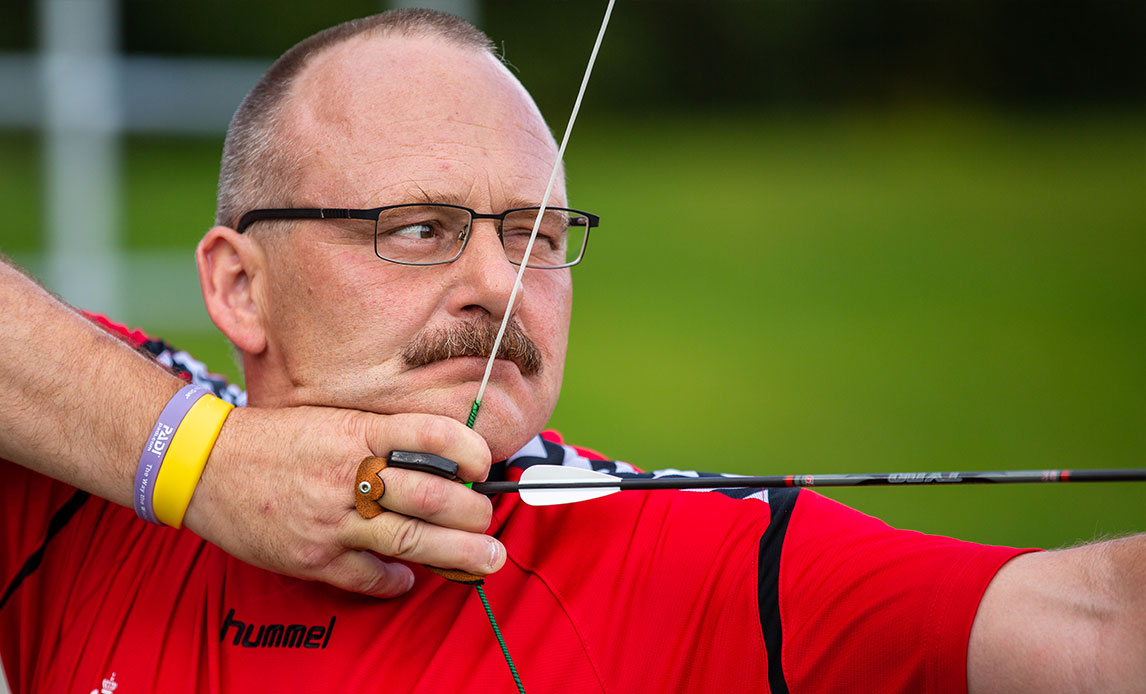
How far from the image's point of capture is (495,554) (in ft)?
4.92

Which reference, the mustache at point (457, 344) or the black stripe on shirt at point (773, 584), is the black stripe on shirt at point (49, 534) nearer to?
the mustache at point (457, 344)

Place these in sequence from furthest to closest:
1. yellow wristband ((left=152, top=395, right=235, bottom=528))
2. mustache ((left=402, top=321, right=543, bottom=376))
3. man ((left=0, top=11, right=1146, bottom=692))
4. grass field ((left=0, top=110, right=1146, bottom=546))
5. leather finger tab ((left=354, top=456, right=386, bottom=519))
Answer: grass field ((left=0, top=110, right=1146, bottom=546)), mustache ((left=402, top=321, right=543, bottom=376)), yellow wristband ((left=152, top=395, right=235, bottom=528)), leather finger tab ((left=354, top=456, right=386, bottom=519)), man ((left=0, top=11, right=1146, bottom=692))

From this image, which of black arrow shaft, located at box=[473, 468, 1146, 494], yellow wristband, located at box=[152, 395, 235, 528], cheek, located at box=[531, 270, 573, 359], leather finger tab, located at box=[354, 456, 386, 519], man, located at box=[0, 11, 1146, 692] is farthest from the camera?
cheek, located at box=[531, 270, 573, 359]

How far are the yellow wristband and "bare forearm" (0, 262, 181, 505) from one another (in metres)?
0.05

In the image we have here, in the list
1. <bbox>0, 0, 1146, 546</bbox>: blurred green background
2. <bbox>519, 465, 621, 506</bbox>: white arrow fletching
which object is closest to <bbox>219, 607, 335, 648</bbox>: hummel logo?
<bbox>519, 465, 621, 506</bbox>: white arrow fletching

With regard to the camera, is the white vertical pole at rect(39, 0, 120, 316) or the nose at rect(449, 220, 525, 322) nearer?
the nose at rect(449, 220, 525, 322)

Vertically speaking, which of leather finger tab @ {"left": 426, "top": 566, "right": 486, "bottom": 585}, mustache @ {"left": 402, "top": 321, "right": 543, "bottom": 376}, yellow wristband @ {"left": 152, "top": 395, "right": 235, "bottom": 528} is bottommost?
leather finger tab @ {"left": 426, "top": 566, "right": 486, "bottom": 585}

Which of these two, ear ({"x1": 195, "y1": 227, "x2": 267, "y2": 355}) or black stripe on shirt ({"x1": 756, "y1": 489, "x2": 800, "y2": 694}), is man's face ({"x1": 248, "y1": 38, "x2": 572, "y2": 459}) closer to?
ear ({"x1": 195, "y1": 227, "x2": 267, "y2": 355})

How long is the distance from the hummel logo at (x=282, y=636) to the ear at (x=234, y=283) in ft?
1.52

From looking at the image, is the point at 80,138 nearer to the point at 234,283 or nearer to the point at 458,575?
the point at 234,283

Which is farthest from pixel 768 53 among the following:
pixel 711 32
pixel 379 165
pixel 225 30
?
pixel 379 165

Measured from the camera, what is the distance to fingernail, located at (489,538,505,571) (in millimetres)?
1495

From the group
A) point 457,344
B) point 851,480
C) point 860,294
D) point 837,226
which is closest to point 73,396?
point 457,344

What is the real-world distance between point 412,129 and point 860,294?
13.1 metres
